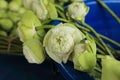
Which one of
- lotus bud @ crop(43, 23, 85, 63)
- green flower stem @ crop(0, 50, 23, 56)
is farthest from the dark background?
lotus bud @ crop(43, 23, 85, 63)

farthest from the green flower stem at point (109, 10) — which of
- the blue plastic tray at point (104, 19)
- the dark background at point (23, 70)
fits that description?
the dark background at point (23, 70)

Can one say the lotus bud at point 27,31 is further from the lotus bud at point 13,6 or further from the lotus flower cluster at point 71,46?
the lotus bud at point 13,6

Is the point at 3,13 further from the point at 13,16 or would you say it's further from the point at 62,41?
the point at 62,41

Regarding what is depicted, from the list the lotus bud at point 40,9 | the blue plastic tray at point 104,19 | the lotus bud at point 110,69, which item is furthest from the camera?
the blue plastic tray at point 104,19

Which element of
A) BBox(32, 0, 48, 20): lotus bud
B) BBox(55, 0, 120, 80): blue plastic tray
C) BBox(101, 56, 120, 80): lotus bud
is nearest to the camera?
BBox(101, 56, 120, 80): lotus bud

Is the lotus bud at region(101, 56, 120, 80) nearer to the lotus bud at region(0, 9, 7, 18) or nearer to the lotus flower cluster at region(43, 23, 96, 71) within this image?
the lotus flower cluster at region(43, 23, 96, 71)

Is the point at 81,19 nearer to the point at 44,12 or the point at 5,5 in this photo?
the point at 44,12
